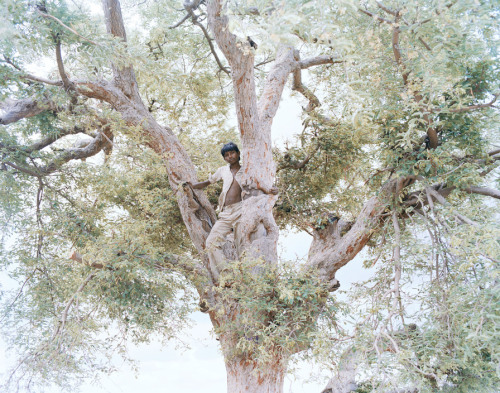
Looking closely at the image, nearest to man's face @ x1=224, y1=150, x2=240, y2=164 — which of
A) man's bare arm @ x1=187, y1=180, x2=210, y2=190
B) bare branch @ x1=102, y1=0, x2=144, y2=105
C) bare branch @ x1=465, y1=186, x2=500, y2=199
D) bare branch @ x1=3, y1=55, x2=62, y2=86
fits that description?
man's bare arm @ x1=187, y1=180, x2=210, y2=190

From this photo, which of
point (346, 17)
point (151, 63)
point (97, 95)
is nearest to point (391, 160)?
point (346, 17)

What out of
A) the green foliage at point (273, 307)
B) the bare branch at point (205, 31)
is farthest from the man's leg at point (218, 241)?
the bare branch at point (205, 31)

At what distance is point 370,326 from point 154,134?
128 inches

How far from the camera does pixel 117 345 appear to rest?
483 cm

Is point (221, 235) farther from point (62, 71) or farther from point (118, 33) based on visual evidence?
point (118, 33)

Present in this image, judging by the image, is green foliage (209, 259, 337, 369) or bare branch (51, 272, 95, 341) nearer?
green foliage (209, 259, 337, 369)

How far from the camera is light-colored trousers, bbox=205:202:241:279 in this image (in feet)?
16.8

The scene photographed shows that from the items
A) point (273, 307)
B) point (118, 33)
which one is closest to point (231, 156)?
point (273, 307)

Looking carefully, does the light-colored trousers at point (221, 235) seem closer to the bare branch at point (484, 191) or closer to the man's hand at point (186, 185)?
the man's hand at point (186, 185)

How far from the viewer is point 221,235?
5.25m

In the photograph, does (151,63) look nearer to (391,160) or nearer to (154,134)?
(154,134)

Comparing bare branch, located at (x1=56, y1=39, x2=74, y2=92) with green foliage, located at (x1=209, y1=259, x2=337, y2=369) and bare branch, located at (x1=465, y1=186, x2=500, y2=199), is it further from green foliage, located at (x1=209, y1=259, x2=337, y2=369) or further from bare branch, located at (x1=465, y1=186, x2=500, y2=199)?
bare branch, located at (x1=465, y1=186, x2=500, y2=199)

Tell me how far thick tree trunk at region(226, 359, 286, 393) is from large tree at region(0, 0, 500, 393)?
0.03m

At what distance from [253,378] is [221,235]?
1534 mm
